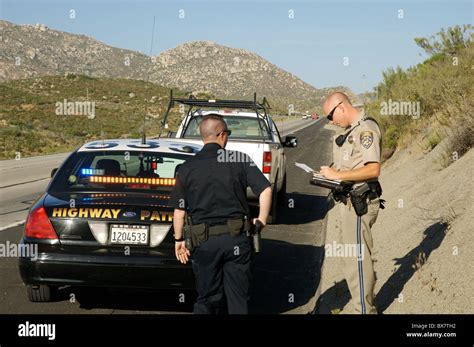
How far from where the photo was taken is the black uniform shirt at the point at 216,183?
15.8 ft

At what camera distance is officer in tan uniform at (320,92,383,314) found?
533cm

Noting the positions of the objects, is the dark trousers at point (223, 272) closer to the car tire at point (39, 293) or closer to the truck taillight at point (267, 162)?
the car tire at point (39, 293)

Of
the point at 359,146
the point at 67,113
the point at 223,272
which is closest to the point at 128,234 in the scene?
the point at 223,272

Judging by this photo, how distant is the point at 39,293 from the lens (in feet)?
22.3

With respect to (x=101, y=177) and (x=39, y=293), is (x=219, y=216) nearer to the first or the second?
(x=101, y=177)

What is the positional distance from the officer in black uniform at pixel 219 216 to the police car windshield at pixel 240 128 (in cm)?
848

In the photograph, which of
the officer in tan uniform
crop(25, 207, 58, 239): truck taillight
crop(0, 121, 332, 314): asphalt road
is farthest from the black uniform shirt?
crop(0, 121, 332, 314): asphalt road

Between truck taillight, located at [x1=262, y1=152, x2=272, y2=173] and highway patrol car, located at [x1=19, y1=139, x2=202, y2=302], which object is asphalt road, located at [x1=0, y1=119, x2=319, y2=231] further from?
highway patrol car, located at [x1=19, y1=139, x2=202, y2=302]

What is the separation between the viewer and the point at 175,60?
7397 inches

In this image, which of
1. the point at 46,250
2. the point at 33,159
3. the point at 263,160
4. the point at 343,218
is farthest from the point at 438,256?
the point at 33,159

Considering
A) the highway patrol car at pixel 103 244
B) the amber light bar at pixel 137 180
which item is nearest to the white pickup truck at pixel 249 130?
the amber light bar at pixel 137 180

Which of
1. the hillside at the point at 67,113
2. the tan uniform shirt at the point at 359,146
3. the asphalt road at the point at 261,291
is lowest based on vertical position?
the asphalt road at the point at 261,291

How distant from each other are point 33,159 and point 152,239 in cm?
2339
